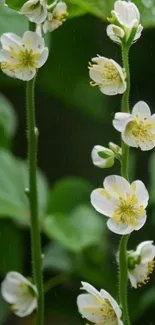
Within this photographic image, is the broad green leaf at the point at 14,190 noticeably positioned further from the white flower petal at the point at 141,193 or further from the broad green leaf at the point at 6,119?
the white flower petal at the point at 141,193

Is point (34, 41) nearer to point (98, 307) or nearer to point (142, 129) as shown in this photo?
point (142, 129)

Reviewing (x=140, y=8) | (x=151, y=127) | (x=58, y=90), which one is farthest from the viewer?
(x=58, y=90)

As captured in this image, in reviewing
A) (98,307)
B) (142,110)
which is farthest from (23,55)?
(98,307)

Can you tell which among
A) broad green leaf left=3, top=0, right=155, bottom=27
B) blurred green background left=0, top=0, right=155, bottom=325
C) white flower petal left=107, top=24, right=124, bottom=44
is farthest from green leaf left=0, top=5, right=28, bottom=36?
white flower petal left=107, top=24, right=124, bottom=44

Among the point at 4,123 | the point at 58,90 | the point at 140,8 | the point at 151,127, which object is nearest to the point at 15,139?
the point at 58,90

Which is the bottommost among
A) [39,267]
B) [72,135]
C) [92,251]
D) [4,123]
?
[39,267]

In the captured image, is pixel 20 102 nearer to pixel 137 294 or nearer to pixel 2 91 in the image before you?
pixel 2 91

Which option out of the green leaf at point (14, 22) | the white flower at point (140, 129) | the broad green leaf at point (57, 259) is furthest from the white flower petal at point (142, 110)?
the broad green leaf at point (57, 259)
